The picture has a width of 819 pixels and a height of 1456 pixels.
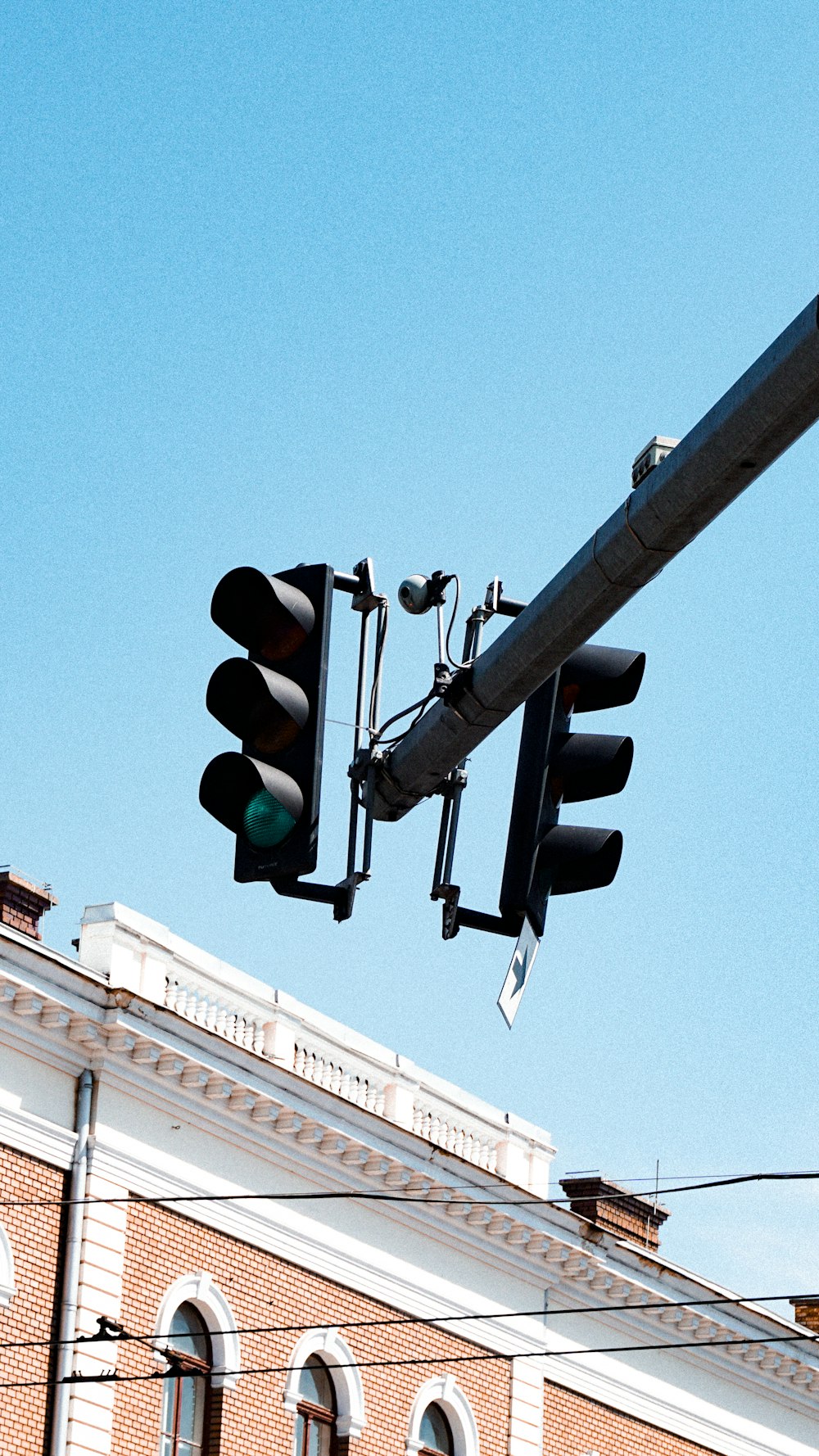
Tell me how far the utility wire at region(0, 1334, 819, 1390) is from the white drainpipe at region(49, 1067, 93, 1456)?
0.16 meters

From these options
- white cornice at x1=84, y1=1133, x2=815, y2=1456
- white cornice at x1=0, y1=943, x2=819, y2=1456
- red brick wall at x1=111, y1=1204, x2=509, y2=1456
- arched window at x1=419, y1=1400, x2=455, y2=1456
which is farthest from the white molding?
arched window at x1=419, y1=1400, x2=455, y2=1456

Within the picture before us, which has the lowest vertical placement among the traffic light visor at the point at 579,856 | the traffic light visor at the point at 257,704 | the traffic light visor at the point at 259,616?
the traffic light visor at the point at 579,856

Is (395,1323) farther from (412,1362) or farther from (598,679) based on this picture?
(598,679)

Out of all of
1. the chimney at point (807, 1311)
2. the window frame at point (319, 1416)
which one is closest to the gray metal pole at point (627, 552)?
the window frame at point (319, 1416)

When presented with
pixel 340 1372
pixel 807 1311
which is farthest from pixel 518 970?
pixel 807 1311

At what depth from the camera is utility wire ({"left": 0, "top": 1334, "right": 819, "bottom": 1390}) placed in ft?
73.0

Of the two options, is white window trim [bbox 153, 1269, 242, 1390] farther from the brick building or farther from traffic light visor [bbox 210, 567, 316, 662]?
traffic light visor [bbox 210, 567, 316, 662]

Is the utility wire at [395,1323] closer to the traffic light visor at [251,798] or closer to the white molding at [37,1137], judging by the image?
the white molding at [37,1137]

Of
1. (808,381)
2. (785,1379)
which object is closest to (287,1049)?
(785,1379)

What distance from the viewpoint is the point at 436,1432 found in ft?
91.2

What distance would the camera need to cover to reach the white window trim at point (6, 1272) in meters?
22.0

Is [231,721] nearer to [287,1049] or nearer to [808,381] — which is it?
[808,381]

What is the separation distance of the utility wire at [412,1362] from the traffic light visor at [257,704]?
1567 cm

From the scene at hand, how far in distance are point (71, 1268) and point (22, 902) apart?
4253mm
